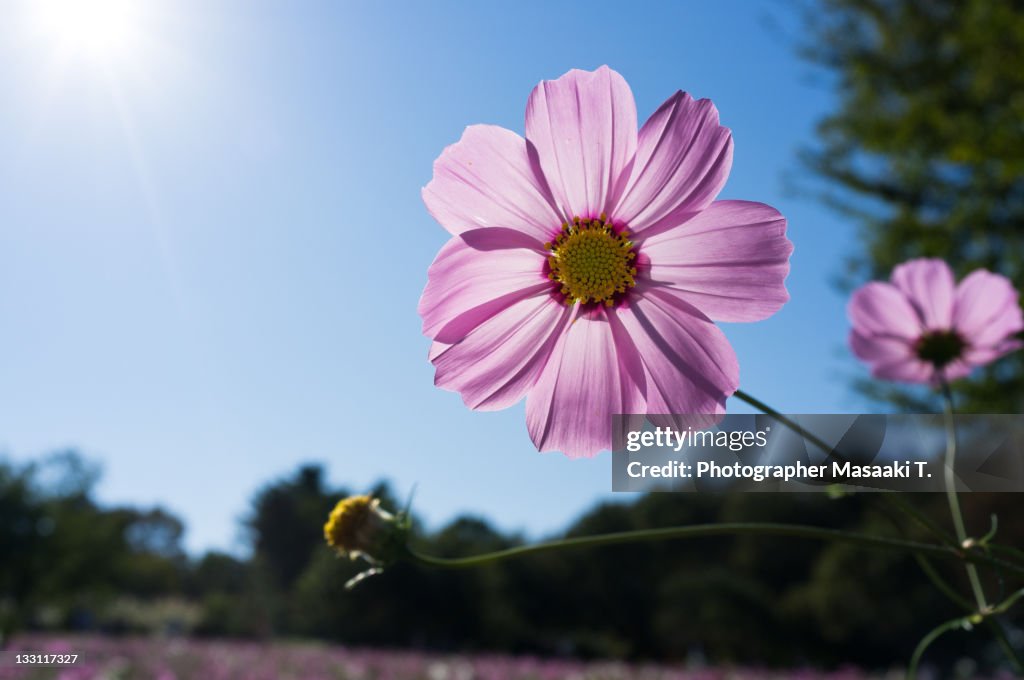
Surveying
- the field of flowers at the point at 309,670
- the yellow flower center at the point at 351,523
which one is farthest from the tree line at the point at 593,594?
the yellow flower center at the point at 351,523

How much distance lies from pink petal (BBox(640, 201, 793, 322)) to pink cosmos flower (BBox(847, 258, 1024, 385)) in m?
0.27

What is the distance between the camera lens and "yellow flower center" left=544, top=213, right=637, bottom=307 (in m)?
0.47

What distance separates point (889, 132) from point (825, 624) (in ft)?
34.8

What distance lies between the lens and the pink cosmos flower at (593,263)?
42 centimetres

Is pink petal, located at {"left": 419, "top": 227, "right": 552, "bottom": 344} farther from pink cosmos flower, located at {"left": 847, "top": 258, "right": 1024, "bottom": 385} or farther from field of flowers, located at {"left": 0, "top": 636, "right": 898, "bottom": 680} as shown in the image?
field of flowers, located at {"left": 0, "top": 636, "right": 898, "bottom": 680}

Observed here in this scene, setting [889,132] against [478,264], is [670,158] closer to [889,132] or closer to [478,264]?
[478,264]

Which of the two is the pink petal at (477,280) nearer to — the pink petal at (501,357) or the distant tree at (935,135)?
the pink petal at (501,357)

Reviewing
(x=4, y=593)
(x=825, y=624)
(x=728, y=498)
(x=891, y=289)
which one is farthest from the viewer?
(x=4, y=593)

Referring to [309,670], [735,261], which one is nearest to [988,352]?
[735,261]

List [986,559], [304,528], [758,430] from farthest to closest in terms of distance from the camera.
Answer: [304,528], [758,430], [986,559]

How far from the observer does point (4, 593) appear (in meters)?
19.0

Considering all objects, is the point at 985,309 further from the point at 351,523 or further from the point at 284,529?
the point at 284,529

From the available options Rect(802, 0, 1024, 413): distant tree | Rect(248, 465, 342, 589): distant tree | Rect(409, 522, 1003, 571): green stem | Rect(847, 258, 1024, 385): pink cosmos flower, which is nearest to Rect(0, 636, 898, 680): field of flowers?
Rect(802, 0, 1024, 413): distant tree

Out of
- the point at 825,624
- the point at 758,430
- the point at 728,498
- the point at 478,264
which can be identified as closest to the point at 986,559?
the point at 758,430
